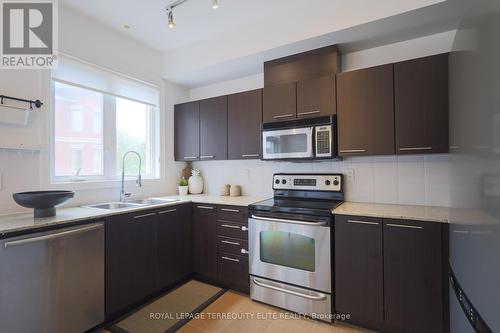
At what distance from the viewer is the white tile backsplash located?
6.89 feet

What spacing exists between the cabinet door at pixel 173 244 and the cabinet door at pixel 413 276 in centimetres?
192

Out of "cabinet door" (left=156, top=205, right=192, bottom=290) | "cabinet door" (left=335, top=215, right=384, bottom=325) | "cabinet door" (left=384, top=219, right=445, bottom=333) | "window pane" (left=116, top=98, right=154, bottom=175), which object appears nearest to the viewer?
"cabinet door" (left=384, top=219, right=445, bottom=333)

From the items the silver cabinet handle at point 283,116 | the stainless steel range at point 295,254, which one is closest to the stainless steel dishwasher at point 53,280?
the stainless steel range at point 295,254

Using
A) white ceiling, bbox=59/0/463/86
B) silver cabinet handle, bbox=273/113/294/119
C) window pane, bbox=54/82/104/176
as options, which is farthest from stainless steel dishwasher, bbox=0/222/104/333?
white ceiling, bbox=59/0/463/86

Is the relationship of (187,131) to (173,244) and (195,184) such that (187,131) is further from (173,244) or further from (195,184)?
(173,244)

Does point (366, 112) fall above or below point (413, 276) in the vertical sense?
above

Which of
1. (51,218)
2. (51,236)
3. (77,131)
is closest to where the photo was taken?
(51,236)

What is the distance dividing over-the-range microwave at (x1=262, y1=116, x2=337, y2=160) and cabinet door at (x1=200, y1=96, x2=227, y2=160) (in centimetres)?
59

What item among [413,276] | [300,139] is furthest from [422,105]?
[413,276]

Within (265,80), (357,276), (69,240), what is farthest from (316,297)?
(265,80)

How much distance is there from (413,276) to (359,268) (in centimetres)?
35

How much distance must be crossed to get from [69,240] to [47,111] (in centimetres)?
118

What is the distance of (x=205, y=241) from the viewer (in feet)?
8.62

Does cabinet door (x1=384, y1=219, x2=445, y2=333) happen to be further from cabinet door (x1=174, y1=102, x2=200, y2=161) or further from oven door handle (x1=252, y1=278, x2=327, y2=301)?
cabinet door (x1=174, y1=102, x2=200, y2=161)
